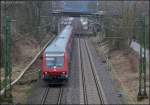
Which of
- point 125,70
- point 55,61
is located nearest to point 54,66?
point 55,61

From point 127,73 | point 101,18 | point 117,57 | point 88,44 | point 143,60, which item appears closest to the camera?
point 143,60

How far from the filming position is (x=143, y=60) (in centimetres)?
3475

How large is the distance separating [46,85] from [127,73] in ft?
28.7

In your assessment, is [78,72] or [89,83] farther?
[78,72]

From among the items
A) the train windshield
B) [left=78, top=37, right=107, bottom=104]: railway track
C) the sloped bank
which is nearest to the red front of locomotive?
the train windshield

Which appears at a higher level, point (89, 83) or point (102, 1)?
point (102, 1)

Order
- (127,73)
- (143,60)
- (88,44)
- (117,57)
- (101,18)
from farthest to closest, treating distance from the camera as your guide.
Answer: (88,44) → (101,18) → (117,57) → (127,73) → (143,60)

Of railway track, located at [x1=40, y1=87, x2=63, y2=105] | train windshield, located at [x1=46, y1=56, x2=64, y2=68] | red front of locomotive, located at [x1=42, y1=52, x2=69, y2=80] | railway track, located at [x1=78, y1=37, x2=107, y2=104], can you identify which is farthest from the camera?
train windshield, located at [x1=46, y1=56, x2=64, y2=68]

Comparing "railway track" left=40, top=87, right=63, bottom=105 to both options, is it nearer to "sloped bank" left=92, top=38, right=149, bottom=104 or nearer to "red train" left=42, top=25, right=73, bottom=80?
"red train" left=42, top=25, right=73, bottom=80

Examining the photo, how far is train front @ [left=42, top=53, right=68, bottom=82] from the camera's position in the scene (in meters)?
38.1

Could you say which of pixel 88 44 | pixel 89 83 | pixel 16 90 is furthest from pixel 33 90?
pixel 88 44

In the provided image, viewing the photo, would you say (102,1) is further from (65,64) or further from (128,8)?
(65,64)

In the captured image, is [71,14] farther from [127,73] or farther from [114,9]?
[127,73]

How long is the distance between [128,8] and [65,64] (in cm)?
2160
